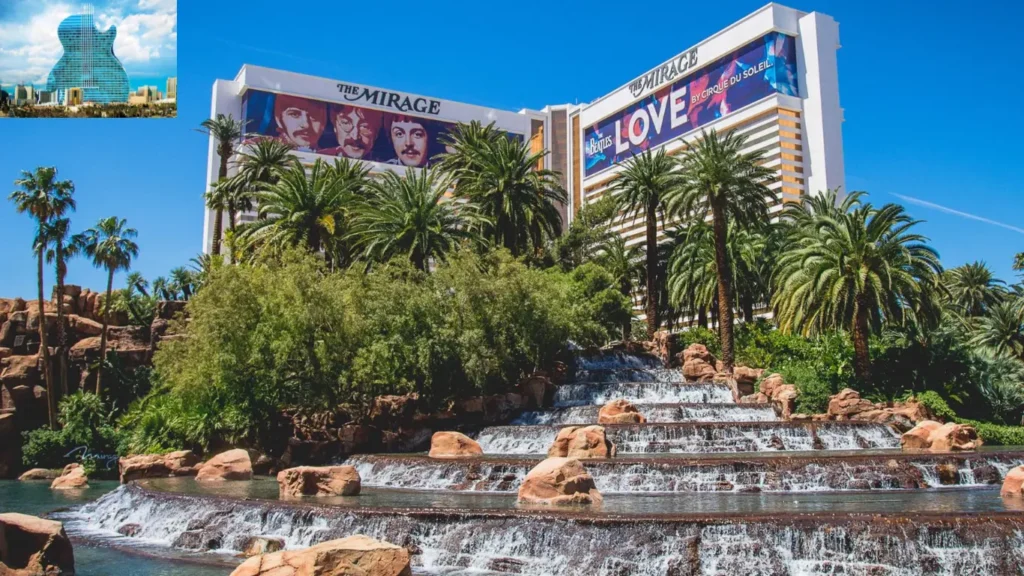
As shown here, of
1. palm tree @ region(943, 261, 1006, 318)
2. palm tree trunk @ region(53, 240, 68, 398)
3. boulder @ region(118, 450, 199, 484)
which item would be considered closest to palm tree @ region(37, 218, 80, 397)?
palm tree trunk @ region(53, 240, 68, 398)

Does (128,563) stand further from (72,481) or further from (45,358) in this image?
(45,358)

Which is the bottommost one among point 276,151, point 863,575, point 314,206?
point 863,575

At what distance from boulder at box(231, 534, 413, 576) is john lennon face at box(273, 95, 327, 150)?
9051 centimetres

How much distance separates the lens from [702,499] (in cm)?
1811

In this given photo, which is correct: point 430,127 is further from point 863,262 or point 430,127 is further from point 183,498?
point 183,498

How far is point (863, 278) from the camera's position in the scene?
33250 millimetres

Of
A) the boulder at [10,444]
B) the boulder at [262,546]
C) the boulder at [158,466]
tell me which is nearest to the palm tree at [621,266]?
the boulder at [158,466]

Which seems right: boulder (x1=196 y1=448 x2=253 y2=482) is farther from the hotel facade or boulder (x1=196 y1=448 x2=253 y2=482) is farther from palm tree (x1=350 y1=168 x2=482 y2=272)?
the hotel facade

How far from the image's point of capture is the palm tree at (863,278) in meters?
33.8

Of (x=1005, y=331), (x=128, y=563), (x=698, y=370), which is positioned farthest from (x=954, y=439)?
(x=1005, y=331)

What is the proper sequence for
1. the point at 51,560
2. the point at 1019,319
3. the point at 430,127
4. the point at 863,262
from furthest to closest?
the point at 430,127, the point at 1019,319, the point at 863,262, the point at 51,560

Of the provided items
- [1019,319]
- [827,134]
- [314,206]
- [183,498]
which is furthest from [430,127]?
[183,498]

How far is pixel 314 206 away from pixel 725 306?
2097cm

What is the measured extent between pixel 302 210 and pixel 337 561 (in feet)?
106
